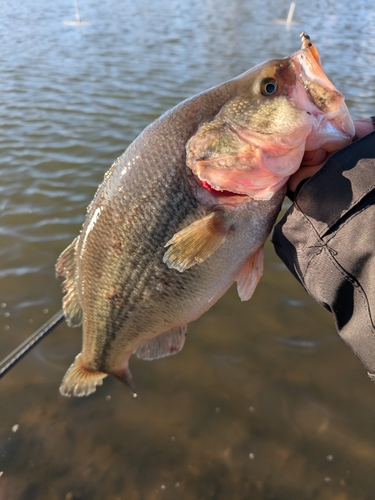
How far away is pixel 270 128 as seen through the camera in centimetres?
152

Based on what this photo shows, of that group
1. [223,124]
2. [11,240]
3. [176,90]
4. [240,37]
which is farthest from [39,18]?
[223,124]

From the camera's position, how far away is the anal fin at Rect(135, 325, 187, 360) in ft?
6.97

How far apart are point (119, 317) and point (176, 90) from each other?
7596 millimetres

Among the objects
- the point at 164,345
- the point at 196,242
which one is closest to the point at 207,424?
the point at 164,345

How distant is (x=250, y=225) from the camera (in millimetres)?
1672

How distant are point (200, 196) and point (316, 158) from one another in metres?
0.52

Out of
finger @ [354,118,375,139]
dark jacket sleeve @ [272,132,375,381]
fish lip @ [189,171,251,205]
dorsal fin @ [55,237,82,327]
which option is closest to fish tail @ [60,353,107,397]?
dorsal fin @ [55,237,82,327]

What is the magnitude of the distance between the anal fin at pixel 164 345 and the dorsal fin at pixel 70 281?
43 centimetres

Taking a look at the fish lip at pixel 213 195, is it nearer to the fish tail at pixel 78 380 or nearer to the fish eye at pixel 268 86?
the fish eye at pixel 268 86

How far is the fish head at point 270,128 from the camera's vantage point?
1.43 m

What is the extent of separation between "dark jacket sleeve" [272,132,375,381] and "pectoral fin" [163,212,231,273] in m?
0.30

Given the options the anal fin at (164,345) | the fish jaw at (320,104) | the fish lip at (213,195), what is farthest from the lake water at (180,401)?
the fish jaw at (320,104)

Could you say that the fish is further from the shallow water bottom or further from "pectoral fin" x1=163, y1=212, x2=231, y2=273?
the shallow water bottom

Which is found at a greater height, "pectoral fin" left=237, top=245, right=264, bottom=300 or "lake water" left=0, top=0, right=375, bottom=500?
"pectoral fin" left=237, top=245, right=264, bottom=300
